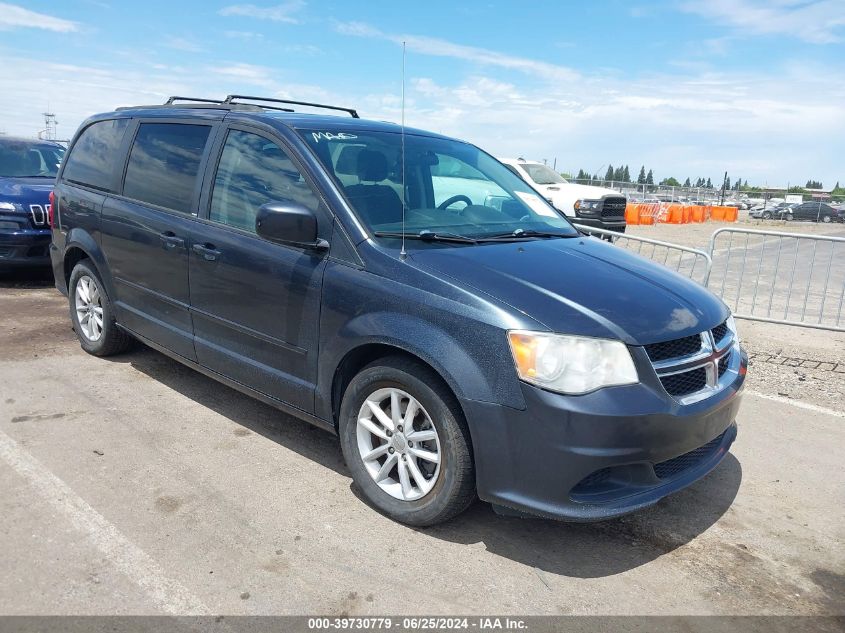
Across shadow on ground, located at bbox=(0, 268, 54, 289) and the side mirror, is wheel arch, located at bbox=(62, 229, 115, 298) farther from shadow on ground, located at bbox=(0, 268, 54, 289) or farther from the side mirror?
shadow on ground, located at bbox=(0, 268, 54, 289)

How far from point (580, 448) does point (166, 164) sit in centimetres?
333

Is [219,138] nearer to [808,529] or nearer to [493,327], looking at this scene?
[493,327]

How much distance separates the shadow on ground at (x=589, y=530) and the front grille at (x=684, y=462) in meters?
0.38

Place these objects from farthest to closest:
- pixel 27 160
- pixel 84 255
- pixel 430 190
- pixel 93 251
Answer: pixel 27 160 < pixel 84 255 < pixel 93 251 < pixel 430 190

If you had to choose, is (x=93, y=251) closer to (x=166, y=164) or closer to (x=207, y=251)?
(x=166, y=164)

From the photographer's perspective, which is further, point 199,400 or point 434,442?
point 199,400

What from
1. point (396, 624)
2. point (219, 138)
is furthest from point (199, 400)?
point (396, 624)

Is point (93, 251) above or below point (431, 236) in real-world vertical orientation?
below

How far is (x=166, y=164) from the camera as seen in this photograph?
15.0 feet

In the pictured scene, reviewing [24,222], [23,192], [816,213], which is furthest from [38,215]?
[816,213]

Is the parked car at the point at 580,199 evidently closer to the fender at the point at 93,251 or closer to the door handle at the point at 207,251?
the fender at the point at 93,251

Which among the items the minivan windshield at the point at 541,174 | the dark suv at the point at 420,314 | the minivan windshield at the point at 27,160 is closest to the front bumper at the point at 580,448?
the dark suv at the point at 420,314

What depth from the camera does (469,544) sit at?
10.3ft

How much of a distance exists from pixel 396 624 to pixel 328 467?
138cm
